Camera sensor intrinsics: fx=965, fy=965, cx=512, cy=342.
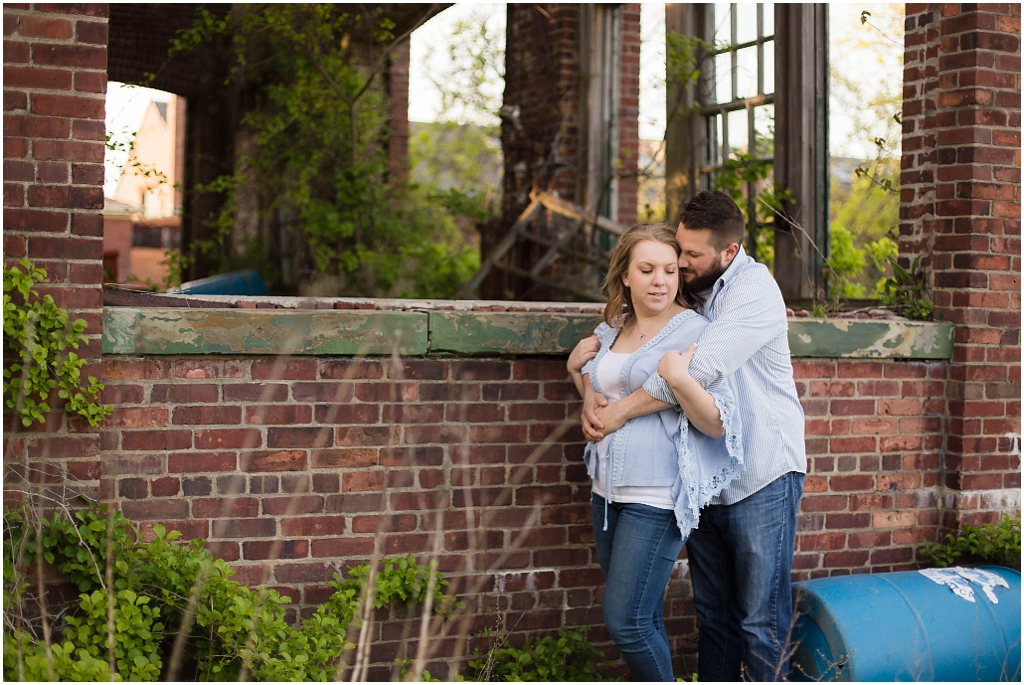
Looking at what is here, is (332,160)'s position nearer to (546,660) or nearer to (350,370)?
(350,370)

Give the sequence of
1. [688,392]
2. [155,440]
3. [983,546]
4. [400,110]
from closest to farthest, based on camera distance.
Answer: [688,392] → [155,440] → [983,546] → [400,110]

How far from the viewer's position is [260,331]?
3.63 m

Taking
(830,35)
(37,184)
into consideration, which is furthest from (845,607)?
(830,35)

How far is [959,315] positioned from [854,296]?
1.20 meters

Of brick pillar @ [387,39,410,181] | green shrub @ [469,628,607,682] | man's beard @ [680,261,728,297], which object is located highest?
brick pillar @ [387,39,410,181]

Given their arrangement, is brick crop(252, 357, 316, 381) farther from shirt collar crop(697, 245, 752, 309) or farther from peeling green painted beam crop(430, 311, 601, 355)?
shirt collar crop(697, 245, 752, 309)

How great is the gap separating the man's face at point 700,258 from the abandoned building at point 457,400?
28.9 inches

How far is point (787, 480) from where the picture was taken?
11.3ft

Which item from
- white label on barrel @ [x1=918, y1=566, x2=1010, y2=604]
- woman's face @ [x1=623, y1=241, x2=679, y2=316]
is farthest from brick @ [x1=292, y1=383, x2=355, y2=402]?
white label on barrel @ [x1=918, y1=566, x2=1010, y2=604]

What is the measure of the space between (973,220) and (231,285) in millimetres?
6550

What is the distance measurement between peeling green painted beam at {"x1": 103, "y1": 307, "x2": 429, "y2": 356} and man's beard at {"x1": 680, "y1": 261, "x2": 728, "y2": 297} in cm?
105

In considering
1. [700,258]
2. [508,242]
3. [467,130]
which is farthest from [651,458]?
[467,130]

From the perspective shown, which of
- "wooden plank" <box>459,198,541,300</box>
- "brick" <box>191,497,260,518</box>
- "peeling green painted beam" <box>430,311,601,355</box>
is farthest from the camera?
"wooden plank" <box>459,198,541,300</box>

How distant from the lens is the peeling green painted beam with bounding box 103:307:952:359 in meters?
3.53
